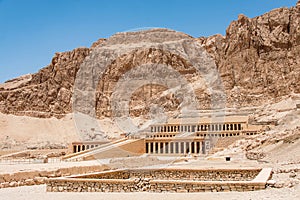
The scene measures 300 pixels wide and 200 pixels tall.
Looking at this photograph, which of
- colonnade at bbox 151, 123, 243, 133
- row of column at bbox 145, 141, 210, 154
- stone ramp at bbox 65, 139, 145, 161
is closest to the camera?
stone ramp at bbox 65, 139, 145, 161

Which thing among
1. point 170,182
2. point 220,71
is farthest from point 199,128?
point 220,71

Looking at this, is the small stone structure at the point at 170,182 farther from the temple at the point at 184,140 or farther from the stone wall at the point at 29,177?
the temple at the point at 184,140

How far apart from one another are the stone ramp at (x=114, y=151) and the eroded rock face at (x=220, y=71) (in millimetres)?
33995

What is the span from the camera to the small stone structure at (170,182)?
11.5 m

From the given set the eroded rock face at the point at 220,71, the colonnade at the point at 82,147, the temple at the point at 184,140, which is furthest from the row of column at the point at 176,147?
the eroded rock face at the point at 220,71

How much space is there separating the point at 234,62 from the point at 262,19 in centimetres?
970

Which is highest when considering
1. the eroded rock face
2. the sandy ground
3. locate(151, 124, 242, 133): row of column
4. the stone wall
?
the eroded rock face

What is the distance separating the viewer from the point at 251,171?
51.1 ft

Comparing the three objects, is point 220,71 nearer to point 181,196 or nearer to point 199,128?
point 199,128

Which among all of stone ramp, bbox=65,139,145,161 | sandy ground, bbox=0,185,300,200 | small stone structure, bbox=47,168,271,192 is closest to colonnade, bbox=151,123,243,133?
stone ramp, bbox=65,139,145,161

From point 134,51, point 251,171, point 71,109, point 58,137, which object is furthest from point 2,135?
point 251,171

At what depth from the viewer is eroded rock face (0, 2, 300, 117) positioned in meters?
68.8

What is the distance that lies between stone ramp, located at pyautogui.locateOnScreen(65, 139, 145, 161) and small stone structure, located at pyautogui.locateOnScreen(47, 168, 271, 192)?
45.8ft

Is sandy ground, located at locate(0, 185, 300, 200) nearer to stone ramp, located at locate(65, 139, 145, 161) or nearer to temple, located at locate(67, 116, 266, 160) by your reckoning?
stone ramp, located at locate(65, 139, 145, 161)
